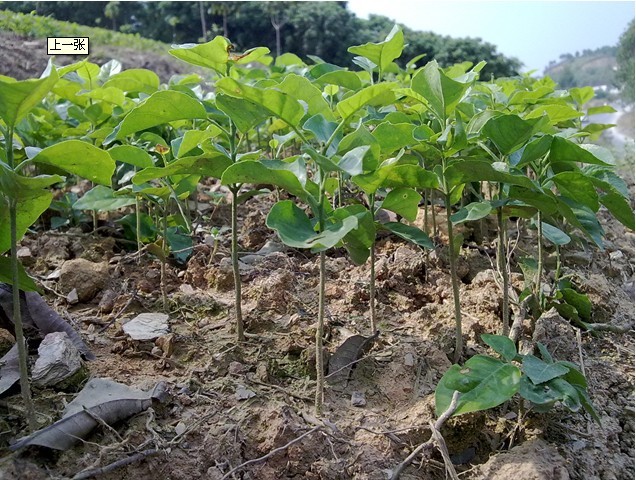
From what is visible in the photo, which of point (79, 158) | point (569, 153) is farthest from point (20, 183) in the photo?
point (569, 153)

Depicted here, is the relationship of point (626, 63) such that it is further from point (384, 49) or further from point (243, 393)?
point (243, 393)

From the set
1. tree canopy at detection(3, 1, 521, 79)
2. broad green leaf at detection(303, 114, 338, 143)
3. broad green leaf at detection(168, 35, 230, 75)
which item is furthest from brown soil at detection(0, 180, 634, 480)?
tree canopy at detection(3, 1, 521, 79)

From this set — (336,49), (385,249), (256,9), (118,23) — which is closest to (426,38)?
(336,49)

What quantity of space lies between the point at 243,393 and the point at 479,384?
0.46 metres

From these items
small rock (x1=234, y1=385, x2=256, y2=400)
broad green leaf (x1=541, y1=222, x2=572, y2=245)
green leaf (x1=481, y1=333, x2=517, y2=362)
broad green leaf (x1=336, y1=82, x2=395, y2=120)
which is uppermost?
broad green leaf (x1=336, y1=82, x2=395, y2=120)

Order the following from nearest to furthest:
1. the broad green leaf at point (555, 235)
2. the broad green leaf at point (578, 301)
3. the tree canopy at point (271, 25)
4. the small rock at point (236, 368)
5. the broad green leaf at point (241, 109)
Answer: the broad green leaf at point (241, 109) < the small rock at point (236, 368) < the broad green leaf at point (555, 235) < the broad green leaf at point (578, 301) < the tree canopy at point (271, 25)

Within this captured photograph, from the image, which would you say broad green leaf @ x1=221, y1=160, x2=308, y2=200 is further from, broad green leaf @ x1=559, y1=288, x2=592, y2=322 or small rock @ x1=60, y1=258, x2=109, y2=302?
broad green leaf @ x1=559, y1=288, x2=592, y2=322

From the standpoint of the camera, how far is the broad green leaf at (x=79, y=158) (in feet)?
3.12

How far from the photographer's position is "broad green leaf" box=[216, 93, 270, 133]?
107cm

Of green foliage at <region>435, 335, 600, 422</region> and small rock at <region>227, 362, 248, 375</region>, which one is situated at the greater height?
green foliage at <region>435, 335, 600, 422</region>

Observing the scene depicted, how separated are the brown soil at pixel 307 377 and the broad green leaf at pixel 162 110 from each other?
0.51 metres

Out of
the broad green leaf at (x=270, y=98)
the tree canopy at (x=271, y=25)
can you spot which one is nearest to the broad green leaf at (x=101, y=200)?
the broad green leaf at (x=270, y=98)

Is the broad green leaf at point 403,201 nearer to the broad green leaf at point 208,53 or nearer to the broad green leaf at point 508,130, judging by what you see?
the broad green leaf at point 508,130

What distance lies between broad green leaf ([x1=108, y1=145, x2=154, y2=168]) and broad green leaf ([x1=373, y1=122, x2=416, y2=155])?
522mm
